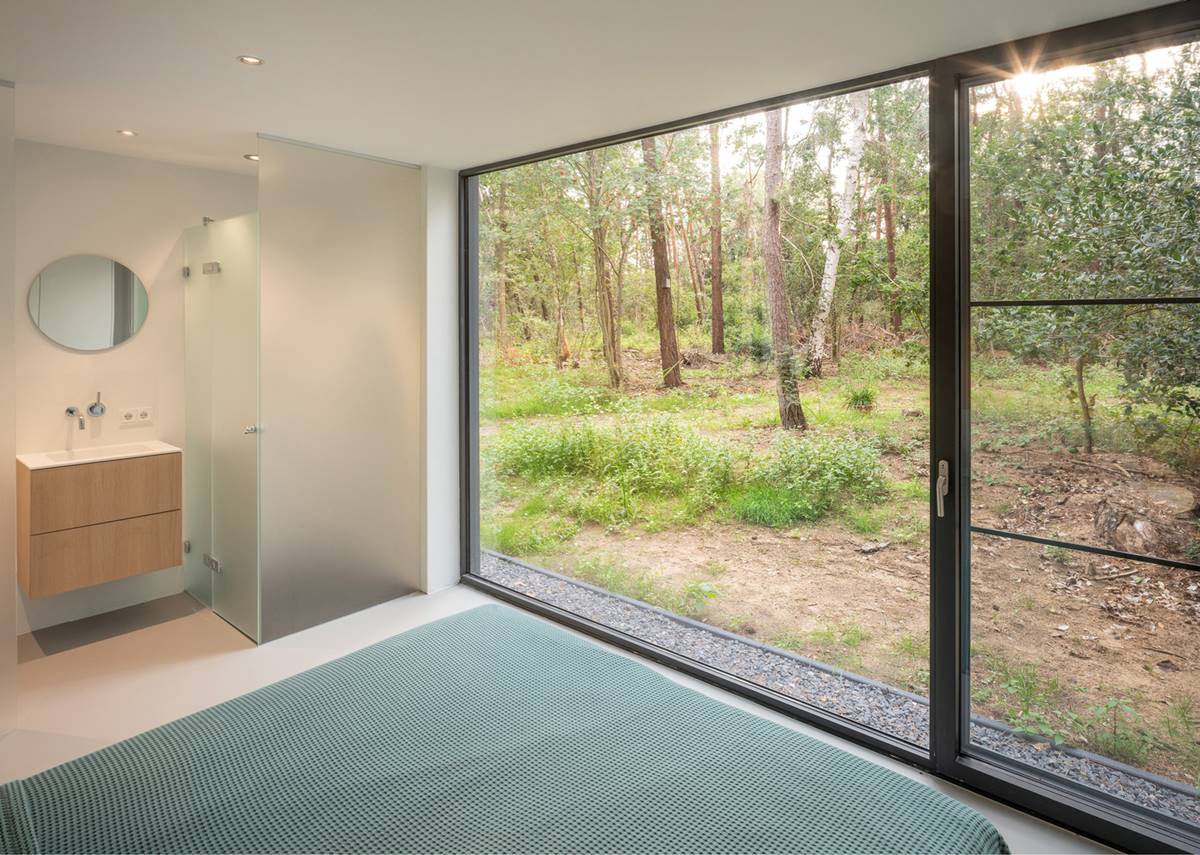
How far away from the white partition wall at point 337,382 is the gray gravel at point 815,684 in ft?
2.72

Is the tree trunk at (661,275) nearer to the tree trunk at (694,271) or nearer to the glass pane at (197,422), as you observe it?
the tree trunk at (694,271)

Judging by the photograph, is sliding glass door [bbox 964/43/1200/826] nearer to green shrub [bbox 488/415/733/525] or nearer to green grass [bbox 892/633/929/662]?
green grass [bbox 892/633/929/662]

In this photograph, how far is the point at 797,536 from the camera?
150 inches

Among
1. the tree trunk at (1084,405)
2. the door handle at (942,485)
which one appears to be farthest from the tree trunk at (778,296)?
the tree trunk at (1084,405)

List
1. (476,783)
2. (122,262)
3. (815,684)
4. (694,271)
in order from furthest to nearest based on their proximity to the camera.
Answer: (694,271), (122,262), (815,684), (476,783)

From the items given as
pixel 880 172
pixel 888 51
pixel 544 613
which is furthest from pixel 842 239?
pixel 544 613

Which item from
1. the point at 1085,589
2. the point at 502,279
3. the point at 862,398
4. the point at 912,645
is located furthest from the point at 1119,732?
the point at 502,279

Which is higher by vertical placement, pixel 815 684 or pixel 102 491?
pixel 102 491

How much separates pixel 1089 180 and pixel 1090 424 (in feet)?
2.38

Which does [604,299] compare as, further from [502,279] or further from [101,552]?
[101,552]

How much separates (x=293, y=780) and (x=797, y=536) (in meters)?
2.90

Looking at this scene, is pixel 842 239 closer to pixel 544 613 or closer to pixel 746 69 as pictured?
pixel 746 69

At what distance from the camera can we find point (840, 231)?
11.8 ft

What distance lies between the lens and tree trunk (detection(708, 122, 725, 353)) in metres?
3.99
